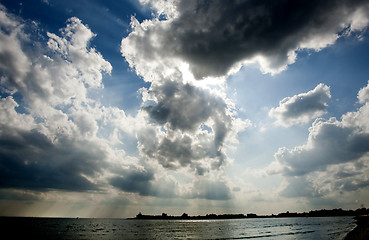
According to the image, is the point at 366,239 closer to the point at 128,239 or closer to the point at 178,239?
the point at 178,239

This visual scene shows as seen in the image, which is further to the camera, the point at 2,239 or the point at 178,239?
the point at 178,239

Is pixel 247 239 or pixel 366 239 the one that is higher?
pixel 366 239

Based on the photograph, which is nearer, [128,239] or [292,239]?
[292,239]

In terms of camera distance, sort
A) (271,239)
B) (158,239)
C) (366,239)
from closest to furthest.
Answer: (366,239) → (271,239) → (158,239)

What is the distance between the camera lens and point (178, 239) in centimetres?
6906

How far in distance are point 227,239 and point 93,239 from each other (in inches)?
1790

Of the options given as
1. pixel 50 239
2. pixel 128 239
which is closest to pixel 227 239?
pixel 128 239

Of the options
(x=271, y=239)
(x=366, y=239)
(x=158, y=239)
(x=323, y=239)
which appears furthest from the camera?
(x=158, y=239)

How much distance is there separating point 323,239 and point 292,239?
8157mm

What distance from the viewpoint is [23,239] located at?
62.6m

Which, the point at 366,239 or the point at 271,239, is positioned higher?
the point at 366,239

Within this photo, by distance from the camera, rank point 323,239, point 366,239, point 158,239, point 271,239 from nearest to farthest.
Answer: point 366,239 < point 323,239 < point 271,239 < point 158,239

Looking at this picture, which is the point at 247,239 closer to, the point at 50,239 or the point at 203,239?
the point at 203,239

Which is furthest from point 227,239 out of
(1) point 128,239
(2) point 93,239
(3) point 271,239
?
(2) point 93,239
